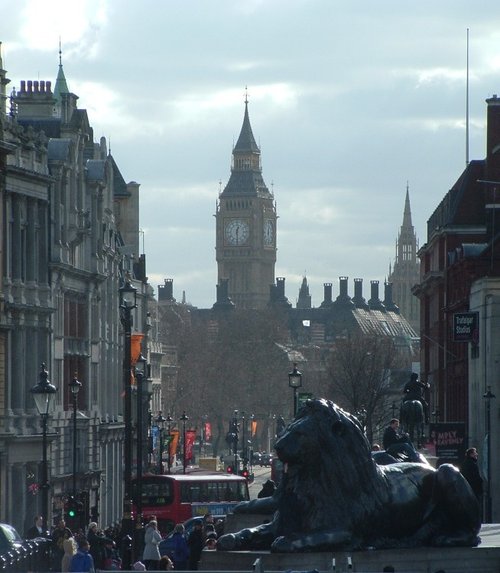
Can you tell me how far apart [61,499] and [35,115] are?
16786 mm

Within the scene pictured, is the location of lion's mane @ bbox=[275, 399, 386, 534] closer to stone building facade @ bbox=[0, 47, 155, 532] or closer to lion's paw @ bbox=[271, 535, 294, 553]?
lion's paw @ bbox=[271, 535, 294, 553]

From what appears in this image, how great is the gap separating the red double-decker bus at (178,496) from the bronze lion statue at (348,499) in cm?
4589

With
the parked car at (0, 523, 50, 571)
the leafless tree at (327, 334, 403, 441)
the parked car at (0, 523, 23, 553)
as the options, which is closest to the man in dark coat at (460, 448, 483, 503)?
the parked car at (0, 523, 50, 571)

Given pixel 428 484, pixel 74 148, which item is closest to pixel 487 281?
pixel 74 148

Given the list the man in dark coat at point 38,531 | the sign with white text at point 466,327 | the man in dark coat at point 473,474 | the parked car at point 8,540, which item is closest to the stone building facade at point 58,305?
the man in dark coat at point 38,531

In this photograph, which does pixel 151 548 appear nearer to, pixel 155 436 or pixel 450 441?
pixel 450 441

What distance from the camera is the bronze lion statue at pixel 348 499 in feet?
71.2

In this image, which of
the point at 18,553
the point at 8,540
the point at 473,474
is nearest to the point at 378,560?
the point at 18,553

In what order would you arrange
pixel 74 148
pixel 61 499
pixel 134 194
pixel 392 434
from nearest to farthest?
pixel 392 434, pixel 61 499, pixel 74 148, pixel 134 194

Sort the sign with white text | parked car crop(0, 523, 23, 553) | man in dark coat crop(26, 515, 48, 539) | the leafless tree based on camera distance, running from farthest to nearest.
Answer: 1. the leafless tree
2. the sign with white text
3. man in dark coat crop(26, 515, 48, 539)
4. parked car crop(0, 523, 23, 553)

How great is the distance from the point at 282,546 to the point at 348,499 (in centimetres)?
81

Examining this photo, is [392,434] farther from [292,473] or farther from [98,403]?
[98,403]

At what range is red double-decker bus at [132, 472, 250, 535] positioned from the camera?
228ft

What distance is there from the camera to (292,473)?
2191 centimetres
